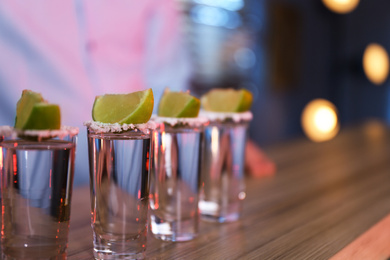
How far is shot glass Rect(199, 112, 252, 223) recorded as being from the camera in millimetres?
1009

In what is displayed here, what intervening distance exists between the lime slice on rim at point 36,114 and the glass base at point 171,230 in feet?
1.04

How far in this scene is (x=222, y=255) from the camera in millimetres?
782

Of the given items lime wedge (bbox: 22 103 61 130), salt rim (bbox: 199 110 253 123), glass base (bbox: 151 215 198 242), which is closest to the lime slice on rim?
lime wedge (bbox: 22 103 61 130)

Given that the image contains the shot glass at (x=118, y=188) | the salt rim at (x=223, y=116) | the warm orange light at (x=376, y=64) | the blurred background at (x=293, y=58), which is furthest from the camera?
the warm orange light at (x=376, y=64)

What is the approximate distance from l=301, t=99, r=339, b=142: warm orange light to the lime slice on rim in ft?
15.8

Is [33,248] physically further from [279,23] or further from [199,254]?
[279,23]

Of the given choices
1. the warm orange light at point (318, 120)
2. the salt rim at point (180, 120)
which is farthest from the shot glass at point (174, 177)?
the warm orange light at point (318, 120)

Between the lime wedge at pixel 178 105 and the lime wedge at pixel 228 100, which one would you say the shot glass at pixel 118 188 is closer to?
the lime wedge at pixel 178 105

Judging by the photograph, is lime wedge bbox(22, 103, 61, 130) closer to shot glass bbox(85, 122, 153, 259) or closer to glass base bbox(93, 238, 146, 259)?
shot glass bbox(85, 122, 153, 259)

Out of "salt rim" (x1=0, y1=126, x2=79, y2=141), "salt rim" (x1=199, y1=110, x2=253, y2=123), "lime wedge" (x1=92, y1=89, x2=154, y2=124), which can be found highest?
"lime wedge" (x1=92, y1=89, x2=154, y2=124)

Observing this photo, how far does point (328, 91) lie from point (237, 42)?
256cm

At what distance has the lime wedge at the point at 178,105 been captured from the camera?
0.83 metres

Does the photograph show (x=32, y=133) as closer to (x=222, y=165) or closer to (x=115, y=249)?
(x=115, y=249)

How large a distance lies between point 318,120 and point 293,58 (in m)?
0.89
